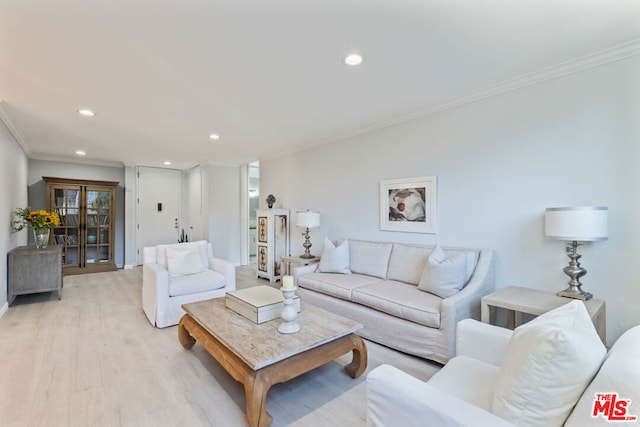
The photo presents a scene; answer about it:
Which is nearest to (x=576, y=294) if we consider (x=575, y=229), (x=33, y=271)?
(x=575, y=229)

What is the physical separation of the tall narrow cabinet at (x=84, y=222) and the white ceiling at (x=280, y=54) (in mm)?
2421

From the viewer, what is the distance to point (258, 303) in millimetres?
2199

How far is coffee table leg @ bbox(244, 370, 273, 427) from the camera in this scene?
1.60 metres

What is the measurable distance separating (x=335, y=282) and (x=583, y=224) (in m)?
2.11

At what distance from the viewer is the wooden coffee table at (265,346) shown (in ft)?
5.39

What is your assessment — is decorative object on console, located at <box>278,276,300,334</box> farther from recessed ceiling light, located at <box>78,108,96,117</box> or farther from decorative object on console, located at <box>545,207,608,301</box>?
recessed ceiling light, located at <box>78,108,96,117</box>

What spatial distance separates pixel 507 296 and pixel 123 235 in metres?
7.23

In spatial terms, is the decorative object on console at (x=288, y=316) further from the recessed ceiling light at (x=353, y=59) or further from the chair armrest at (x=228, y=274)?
the chair armrest at (x=228, y=274)

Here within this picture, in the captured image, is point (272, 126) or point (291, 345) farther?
point (272, 126)

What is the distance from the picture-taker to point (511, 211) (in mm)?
2619

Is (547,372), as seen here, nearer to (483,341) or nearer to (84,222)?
(483,341)

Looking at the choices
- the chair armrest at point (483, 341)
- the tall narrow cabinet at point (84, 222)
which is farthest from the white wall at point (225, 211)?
the chair armrest at point (483, 341)

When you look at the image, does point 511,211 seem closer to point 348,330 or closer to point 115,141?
point 348,330

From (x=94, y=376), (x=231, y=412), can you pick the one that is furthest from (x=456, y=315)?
(x=94, y=376)
